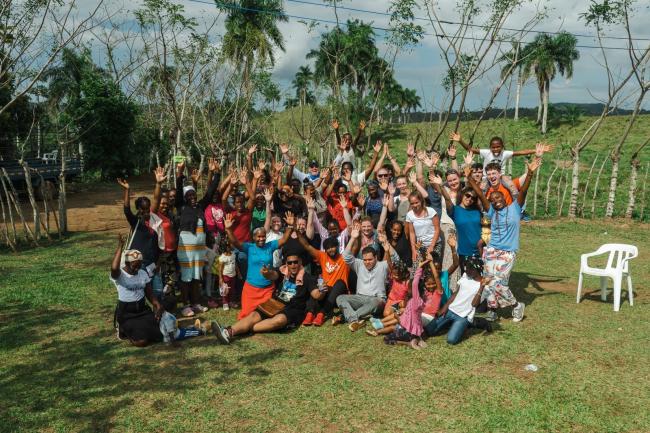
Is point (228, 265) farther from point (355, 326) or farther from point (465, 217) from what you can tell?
point (465, 217)

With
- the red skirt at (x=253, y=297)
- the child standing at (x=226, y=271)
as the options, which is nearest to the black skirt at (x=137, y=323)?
the red skirt at (x=253, y=297)

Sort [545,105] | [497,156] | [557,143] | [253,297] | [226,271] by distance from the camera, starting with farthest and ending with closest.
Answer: [545,105] → [557,143] → [497,156] → [226,271] → [253,297]

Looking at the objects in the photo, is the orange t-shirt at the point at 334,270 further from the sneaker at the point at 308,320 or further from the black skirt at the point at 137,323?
Result: the black skirt at the point at 137,323

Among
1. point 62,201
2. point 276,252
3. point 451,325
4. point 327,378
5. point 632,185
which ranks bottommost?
point 327,378

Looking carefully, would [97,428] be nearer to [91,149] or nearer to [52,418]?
[52,418]

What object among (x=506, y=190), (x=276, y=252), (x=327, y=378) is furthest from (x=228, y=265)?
(x=506, y=190)

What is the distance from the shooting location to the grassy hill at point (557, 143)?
2058cm

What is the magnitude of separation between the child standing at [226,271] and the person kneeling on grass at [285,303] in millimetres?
795

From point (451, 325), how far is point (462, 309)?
1.26 feet

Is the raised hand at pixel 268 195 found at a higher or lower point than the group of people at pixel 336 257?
higher

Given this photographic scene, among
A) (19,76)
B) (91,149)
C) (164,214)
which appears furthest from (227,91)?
(164,214)

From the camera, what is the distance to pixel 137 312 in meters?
6.25

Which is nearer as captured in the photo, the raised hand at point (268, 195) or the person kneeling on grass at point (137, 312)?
the person kneeling on grass at point (137, 312)

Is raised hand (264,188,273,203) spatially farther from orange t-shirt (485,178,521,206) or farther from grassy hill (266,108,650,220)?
grassy hill (266,108,650,220)
